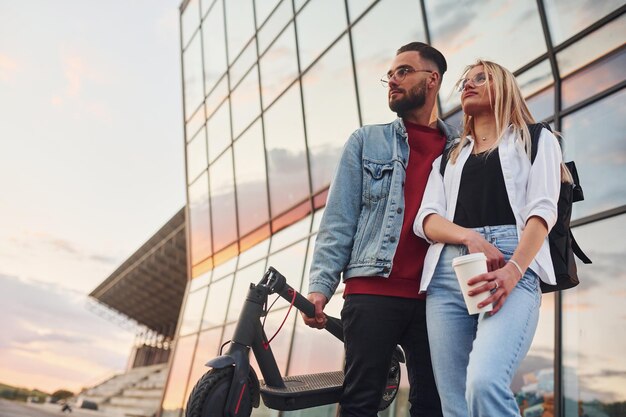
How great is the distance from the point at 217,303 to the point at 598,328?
27.7ft

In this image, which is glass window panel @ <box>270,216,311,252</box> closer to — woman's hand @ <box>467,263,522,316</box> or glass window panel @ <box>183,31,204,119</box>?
glass window panel @ <box>183,31,204,119</box>

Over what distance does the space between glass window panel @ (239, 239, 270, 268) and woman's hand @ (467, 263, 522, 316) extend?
27.6 ft

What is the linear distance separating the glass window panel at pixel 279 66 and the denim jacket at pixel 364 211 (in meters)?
7.77

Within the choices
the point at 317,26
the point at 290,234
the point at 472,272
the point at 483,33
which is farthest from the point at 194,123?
the point at 472,272

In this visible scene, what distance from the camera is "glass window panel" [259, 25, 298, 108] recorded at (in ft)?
32.0

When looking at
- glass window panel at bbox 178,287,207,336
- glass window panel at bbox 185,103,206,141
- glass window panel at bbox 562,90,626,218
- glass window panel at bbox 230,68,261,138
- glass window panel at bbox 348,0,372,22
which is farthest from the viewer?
glass window panel at bbox 185,103,206,141

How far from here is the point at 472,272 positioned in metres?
1.45

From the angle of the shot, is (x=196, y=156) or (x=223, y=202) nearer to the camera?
(x=223, y=202)

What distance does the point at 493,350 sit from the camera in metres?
1.43

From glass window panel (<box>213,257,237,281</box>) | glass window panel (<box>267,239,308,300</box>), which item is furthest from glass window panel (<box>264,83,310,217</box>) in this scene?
glass window panel (<box>213,257,237,281</box>)

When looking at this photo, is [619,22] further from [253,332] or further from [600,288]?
[253,332]

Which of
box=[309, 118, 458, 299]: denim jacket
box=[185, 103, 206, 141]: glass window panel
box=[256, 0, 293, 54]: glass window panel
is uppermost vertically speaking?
box=[256, 0, 293, 54]: glass window panel

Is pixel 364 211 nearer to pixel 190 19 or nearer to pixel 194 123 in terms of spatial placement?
pixel 194 123

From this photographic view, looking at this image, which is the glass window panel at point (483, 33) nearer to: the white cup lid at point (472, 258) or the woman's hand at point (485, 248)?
the woman's hand at point (485, 248)
